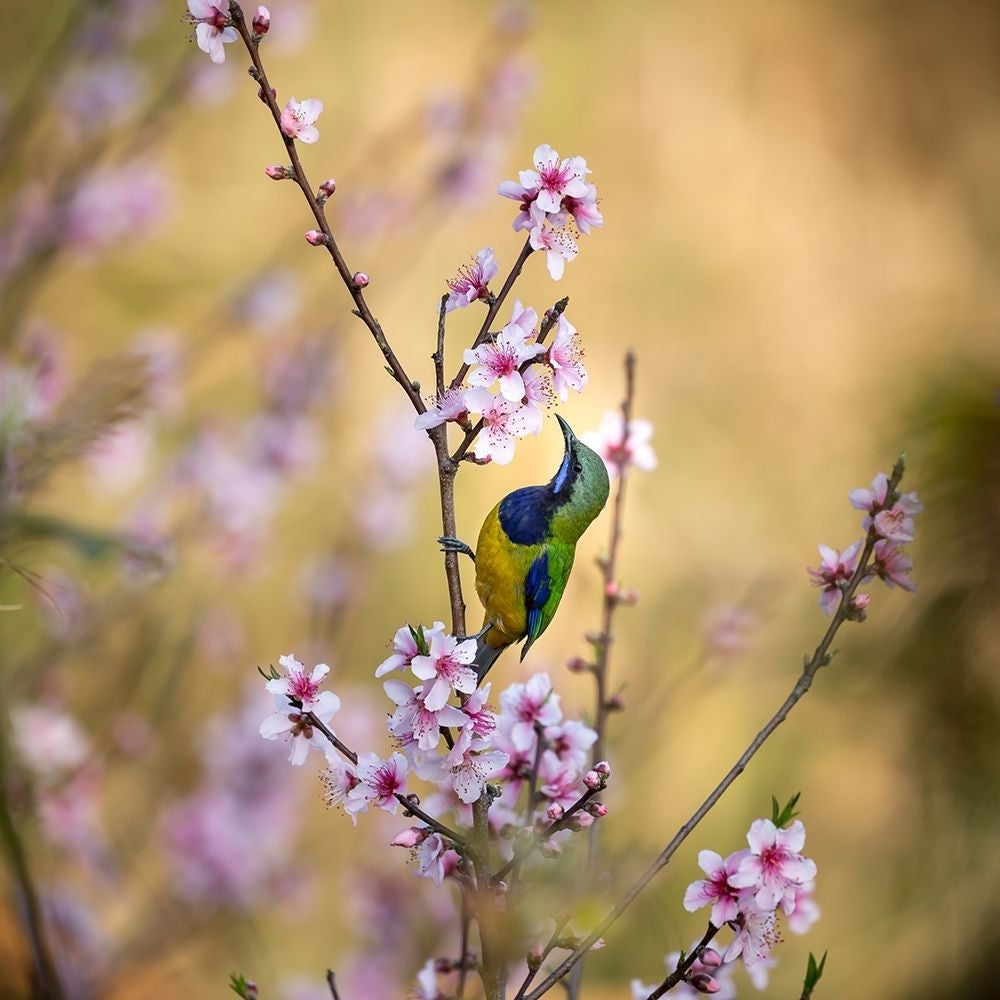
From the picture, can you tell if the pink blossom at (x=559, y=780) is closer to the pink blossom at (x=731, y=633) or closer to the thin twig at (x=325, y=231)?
the thin twig at (x=325, y=231)

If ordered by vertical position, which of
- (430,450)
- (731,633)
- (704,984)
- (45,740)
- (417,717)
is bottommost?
(704,984)

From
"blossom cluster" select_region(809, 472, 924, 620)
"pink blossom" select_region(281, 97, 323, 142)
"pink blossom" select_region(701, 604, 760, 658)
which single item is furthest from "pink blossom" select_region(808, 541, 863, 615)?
"pink blossom" select_region(701, 604, 760, 658)

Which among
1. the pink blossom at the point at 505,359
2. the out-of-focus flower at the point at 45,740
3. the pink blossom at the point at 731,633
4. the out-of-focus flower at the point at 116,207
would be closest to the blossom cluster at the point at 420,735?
the pink blossom at the point at 505,359

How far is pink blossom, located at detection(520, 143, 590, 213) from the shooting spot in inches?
A: 36.7

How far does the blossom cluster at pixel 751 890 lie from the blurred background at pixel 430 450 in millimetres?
175

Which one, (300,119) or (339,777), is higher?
(300,119)

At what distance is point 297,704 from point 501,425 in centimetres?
29

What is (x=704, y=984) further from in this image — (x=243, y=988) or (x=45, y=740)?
(x=45, y=740)

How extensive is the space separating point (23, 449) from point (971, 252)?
13.5ft

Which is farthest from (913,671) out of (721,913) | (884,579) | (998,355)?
(721,913)

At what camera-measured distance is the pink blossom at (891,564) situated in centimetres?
100

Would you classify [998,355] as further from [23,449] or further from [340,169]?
[340,169]

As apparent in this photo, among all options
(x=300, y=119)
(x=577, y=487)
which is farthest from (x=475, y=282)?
(x=577, y=487)

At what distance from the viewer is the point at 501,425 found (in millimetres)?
958
